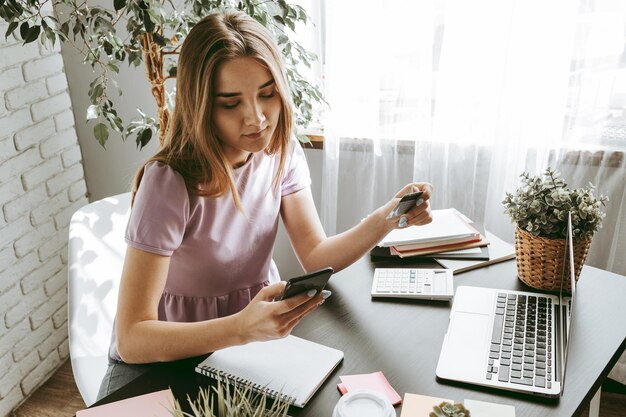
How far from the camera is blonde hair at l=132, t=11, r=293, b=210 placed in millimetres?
1174

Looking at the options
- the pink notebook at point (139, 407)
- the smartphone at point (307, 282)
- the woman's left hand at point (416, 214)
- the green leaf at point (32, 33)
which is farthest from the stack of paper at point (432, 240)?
the green leaf at point (32, 33)

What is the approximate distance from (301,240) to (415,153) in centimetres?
64

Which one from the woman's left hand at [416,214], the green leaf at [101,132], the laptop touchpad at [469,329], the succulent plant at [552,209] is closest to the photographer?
the laptop touchpad at [469,329]

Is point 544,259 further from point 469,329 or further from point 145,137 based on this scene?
point 145,137

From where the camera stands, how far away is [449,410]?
0.92 meters

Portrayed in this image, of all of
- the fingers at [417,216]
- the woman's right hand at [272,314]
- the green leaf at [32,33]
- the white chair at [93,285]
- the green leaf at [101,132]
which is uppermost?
the green leaf at [32,33]

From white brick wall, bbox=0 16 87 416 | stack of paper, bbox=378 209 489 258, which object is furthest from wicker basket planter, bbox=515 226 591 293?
white brick wall, bbox=0 16 87 416

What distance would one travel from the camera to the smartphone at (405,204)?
1.33 m

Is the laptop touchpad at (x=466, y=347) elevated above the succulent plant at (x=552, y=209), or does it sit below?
below

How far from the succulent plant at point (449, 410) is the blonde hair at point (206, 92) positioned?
613 mm

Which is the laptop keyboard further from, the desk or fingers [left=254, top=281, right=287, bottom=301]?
fingers [left=254, top=281, right=287, bottom=301]

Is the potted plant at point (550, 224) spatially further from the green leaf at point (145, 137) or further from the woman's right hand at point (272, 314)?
the green leaf at point (145, 137)

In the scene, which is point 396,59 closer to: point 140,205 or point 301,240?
point 301,240

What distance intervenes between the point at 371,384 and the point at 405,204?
1.52ft
